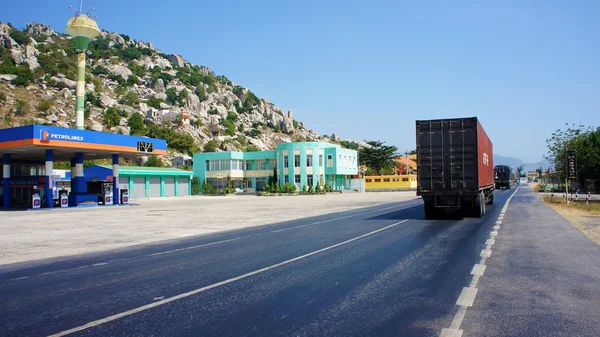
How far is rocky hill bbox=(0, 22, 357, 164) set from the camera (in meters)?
106

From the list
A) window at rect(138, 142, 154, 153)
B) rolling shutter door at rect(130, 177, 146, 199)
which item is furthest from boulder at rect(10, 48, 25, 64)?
window at rect(138, 142, 154, 153)

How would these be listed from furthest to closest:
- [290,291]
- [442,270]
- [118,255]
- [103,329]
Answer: [118,255] < [442,270] < [290,291] < [103,329]

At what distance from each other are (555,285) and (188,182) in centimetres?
7047

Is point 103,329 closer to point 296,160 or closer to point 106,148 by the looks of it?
point 106,148

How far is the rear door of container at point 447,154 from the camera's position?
17656mm

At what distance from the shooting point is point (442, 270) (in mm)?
7895

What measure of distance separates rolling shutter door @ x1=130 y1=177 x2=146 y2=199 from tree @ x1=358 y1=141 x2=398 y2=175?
5471 centimetres

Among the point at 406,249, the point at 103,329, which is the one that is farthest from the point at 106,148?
the point at 103,329

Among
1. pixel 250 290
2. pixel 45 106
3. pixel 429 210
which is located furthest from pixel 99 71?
pixel 250 290

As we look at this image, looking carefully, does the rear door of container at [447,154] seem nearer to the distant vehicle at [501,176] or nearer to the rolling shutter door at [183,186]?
the distant vehicle at [501,176]

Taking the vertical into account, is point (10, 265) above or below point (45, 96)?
below

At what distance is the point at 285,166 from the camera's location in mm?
71688

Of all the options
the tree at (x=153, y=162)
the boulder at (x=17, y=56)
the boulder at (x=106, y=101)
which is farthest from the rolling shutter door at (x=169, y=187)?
the boulder at (x=17, y=56)

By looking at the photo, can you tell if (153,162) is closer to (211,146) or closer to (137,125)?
(137,125)
